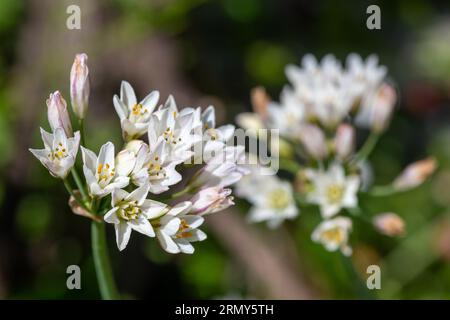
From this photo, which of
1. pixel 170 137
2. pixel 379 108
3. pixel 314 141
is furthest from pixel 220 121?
pixel 170 137

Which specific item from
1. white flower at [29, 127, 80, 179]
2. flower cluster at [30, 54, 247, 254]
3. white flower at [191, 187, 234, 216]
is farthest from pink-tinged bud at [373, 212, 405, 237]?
white flower at [29, 127, 80, 179]

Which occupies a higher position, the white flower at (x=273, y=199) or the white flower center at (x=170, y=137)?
the white flower at (x=273, y=199)

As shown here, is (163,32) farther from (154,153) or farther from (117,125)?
(154,153)

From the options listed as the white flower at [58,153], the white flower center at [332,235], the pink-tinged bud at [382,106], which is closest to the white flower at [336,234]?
the white flower center at [332,235]

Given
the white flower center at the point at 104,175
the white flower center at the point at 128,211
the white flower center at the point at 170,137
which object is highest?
the white flower center at the point at 170,137

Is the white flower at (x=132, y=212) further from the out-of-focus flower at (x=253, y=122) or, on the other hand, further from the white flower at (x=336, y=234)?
the out-of-focus flower at (x=253, y=122)
